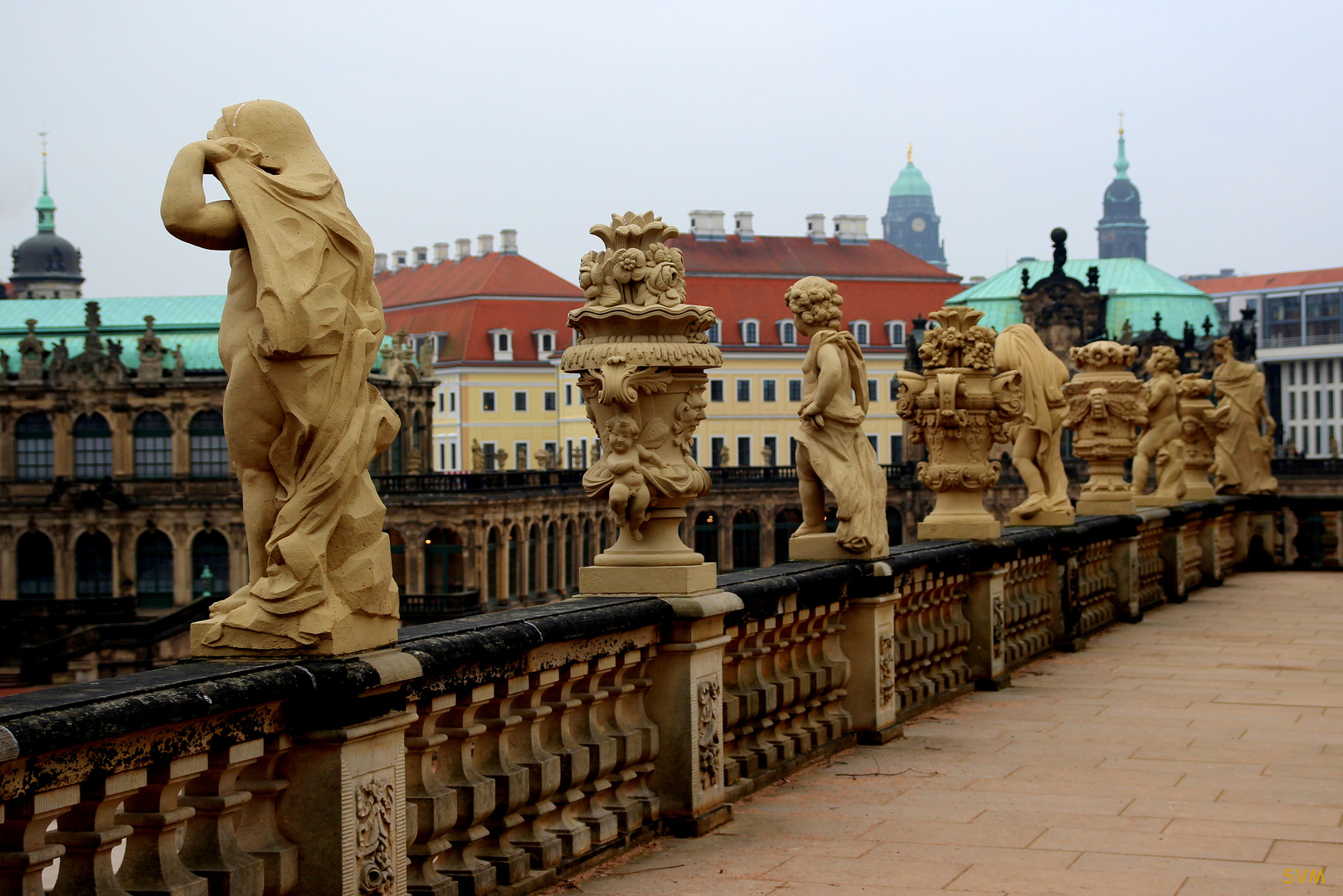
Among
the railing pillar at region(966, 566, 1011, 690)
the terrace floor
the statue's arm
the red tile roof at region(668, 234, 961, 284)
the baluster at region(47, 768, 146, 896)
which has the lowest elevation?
the terrace floor

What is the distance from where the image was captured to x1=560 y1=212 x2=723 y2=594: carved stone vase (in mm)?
7078

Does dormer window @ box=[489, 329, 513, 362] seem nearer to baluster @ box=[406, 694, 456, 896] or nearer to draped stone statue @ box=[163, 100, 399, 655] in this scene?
baluster @ box=[406, 694, 456, 896]

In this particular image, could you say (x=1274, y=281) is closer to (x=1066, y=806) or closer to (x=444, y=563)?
(x=444, y=563)

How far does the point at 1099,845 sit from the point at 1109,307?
84.5 metres

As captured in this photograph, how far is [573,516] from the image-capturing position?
255 ft

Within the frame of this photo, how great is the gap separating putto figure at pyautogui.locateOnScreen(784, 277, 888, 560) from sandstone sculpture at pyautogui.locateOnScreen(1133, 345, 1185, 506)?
32.2ft

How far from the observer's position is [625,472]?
7164 mm

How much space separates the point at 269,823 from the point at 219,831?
294 mm

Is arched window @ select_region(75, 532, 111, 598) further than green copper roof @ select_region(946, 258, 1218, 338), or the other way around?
green copper roof @ select_region(946, 258, 1218, 338)

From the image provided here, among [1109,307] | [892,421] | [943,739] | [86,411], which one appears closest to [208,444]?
[86,411]

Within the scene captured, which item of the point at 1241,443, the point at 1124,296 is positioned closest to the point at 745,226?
the point at 1124,296

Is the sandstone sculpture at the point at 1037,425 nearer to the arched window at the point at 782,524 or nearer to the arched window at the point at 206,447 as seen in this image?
the arched window at the point at 206,447

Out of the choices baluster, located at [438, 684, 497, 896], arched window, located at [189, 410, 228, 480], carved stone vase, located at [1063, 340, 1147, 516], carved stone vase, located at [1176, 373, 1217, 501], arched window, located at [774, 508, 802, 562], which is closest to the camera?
baluster, located at [438, 684, 497, 896]

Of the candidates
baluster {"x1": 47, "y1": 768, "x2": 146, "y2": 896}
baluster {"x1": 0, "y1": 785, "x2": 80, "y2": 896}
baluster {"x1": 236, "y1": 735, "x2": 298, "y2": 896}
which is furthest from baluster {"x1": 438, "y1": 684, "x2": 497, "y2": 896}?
baluster {"x1": 0, "y1": 785, "x2": 80, "y2": 896}
